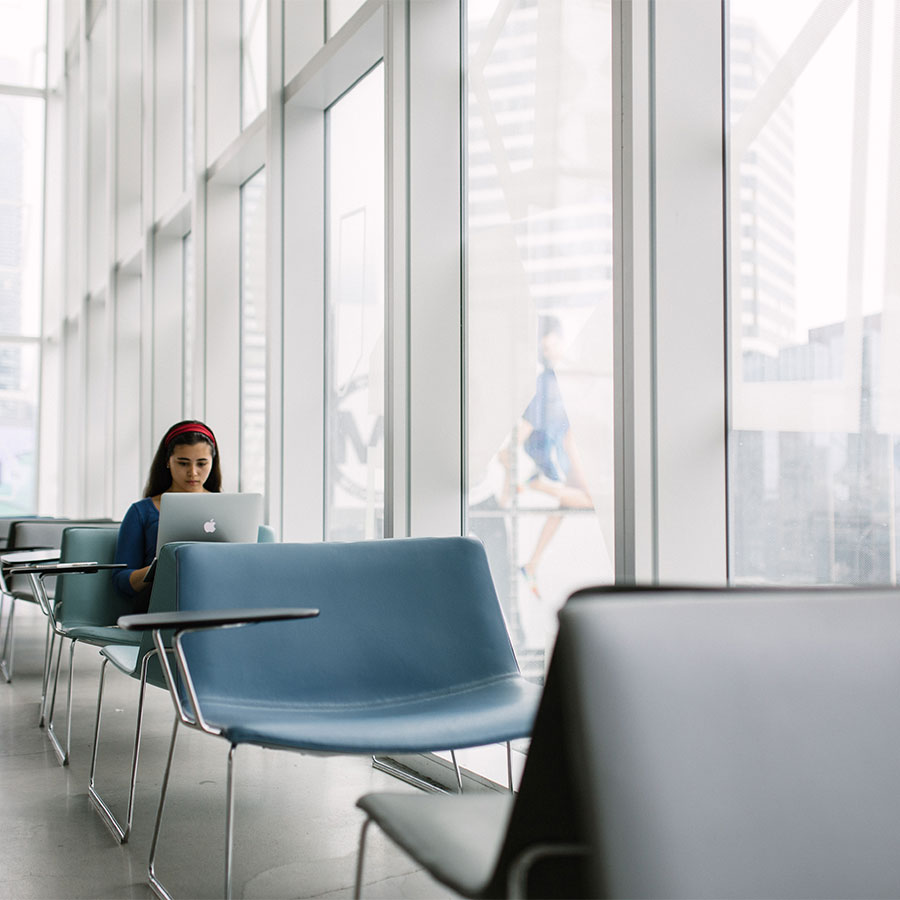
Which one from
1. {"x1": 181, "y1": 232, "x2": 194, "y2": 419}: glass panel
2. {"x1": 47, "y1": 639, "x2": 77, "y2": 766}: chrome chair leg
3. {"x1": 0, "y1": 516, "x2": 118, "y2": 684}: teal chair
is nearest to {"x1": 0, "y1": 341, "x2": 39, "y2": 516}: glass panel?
{"x1": 181, "y1": 232, "x2": 194, "y2": 419}: glass panel

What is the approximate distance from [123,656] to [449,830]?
1.93 metres

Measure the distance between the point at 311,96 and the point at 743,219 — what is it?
8.39 ft

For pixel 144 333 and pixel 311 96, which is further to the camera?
pixel 144 333

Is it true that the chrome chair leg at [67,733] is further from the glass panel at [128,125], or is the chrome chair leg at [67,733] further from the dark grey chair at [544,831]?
the glass panel at [128,125]

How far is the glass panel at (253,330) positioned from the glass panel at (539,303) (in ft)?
7.42

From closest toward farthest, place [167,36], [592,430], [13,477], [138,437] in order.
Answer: [592,430], [167,36], [138,437], [13,477]

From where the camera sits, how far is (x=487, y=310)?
3363mm

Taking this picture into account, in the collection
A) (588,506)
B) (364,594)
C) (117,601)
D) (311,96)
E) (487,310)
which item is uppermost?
(311,96)

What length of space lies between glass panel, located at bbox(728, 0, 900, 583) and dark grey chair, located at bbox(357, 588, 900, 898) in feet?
3.51

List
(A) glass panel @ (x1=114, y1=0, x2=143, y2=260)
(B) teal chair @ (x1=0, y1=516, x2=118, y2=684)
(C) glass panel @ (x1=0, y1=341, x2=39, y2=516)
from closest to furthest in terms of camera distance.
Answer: (B) teal chair @ (x1=0, y1=516, x2=118, y2=684), (A) glass panel @ (x1=114, y1=0, x2=143, y2=260), (C) glass panel @ (x1=0, y1=341, x2=39, y2=516)

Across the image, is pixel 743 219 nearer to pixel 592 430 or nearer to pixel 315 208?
pixel 592 430

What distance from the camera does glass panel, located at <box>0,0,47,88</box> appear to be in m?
10.8

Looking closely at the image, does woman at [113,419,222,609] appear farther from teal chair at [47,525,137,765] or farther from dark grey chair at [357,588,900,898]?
dark grey chair at [357,588,900,898]

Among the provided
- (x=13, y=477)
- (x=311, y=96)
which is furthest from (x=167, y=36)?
(x=13, y=477)
